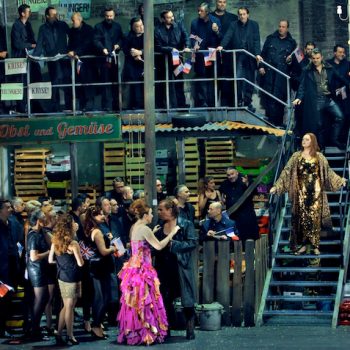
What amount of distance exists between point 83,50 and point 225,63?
2.67 m

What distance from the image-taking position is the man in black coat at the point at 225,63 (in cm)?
3334

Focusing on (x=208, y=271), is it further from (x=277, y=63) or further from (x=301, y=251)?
(x=277, y=63)

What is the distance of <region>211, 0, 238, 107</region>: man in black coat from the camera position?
33344 mm

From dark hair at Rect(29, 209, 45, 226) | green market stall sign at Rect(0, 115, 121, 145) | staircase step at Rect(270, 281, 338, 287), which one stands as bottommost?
staircase step at Rect(270, 281, 338, 287)

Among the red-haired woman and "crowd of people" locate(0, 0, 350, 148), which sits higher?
"crowd of people" locate(0, 0, 350, 148)

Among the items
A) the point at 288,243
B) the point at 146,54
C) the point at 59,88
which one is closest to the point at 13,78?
the point at 59,88

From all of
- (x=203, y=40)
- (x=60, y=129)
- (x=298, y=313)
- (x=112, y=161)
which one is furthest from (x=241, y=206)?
(x=112, y=161)

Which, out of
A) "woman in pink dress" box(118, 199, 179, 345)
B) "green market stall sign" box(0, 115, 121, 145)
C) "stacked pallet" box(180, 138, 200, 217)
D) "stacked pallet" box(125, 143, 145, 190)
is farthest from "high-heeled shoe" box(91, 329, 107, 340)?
"stacked pallet" box(180, 138, 200, 217)

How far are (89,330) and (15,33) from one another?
907 centimetres

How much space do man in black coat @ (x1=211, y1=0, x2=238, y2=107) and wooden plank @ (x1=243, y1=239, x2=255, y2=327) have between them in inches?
283

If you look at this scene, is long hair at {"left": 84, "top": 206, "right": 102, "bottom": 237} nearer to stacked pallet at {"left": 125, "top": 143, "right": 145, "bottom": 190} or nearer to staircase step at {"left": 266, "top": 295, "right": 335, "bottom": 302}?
staircase step at {"left": 266, "top": 295, "right": 335, "bottom": 302}

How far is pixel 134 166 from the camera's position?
34.5 m

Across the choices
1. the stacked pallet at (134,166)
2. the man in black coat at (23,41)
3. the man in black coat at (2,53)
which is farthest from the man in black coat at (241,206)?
the man in black coat at (2,53)

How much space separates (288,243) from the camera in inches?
1132
